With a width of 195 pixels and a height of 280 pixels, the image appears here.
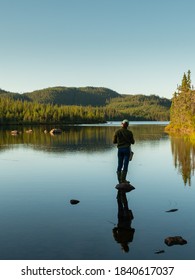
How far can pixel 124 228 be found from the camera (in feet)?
44.4

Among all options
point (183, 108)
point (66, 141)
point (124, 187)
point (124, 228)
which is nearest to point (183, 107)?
point (183, 108)

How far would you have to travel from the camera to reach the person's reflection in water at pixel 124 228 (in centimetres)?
1209

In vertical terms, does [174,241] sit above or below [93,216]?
above

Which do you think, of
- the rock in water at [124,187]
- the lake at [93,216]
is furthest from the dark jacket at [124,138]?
the lake at [93,216]

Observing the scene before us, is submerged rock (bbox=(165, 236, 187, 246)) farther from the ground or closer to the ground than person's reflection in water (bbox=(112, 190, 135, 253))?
farther from the ground

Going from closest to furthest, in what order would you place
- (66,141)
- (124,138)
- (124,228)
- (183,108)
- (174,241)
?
1. (174,241)
2. (124,228)
3. (124,138)
4. (66,141)
5. (183,108)

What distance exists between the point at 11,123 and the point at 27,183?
167144 millimetres

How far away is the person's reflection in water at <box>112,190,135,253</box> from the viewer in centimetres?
1209

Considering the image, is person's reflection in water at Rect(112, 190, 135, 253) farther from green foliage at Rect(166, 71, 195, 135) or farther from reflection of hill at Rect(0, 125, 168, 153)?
green foliage at Rect(166, 71, 195, 135)

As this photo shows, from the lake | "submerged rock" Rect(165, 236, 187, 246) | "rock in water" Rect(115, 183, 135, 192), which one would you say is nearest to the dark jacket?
"rock in water" Rect(115, 183, 135, 192)

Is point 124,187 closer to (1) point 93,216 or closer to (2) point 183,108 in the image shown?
(1) point 93,216

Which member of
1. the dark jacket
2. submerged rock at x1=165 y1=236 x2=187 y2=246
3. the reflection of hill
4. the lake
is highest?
the dark jacket
